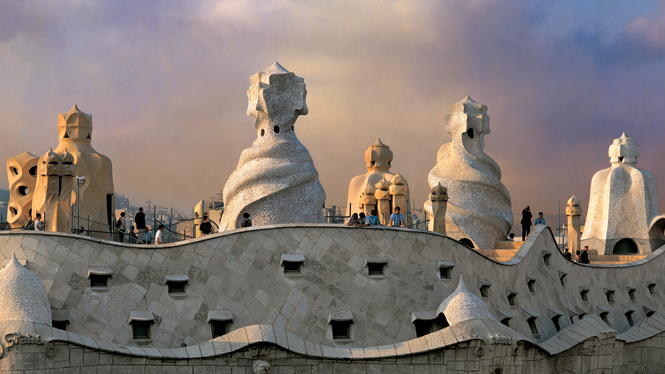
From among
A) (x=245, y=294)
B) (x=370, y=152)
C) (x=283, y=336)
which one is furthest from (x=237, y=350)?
(x=370, y=152)

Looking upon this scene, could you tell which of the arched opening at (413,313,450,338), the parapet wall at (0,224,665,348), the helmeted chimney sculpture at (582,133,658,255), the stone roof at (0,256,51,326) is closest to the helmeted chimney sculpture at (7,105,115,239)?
the parapet wall at (0,224,665,348)

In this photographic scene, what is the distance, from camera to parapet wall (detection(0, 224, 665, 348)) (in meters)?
14.1

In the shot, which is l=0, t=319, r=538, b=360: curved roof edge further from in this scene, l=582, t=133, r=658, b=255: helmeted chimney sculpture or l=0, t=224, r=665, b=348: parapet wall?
l=582, t=133, r=658, b=255: helmeted chimney sculpture

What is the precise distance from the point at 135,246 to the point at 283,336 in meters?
3.10

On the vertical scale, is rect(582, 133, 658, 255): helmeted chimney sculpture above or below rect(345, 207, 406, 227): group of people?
above

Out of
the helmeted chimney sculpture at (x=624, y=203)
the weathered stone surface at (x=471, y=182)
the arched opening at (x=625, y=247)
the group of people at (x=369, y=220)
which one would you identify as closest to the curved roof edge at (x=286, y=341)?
the group of people at (x=369, y=220)

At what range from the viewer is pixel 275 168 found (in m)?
18.4

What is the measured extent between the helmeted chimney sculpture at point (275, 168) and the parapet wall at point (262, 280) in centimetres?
301

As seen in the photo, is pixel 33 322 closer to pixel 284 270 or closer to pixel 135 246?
pixel 135 246

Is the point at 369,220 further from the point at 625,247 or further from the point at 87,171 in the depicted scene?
the point at 625,247

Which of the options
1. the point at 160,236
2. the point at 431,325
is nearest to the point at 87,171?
the point at 160,236

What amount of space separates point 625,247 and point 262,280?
52.9 feet

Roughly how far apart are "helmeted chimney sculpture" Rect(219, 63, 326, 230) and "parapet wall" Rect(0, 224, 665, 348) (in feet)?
9.87

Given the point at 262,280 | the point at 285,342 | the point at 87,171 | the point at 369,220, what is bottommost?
the point at 285,342
